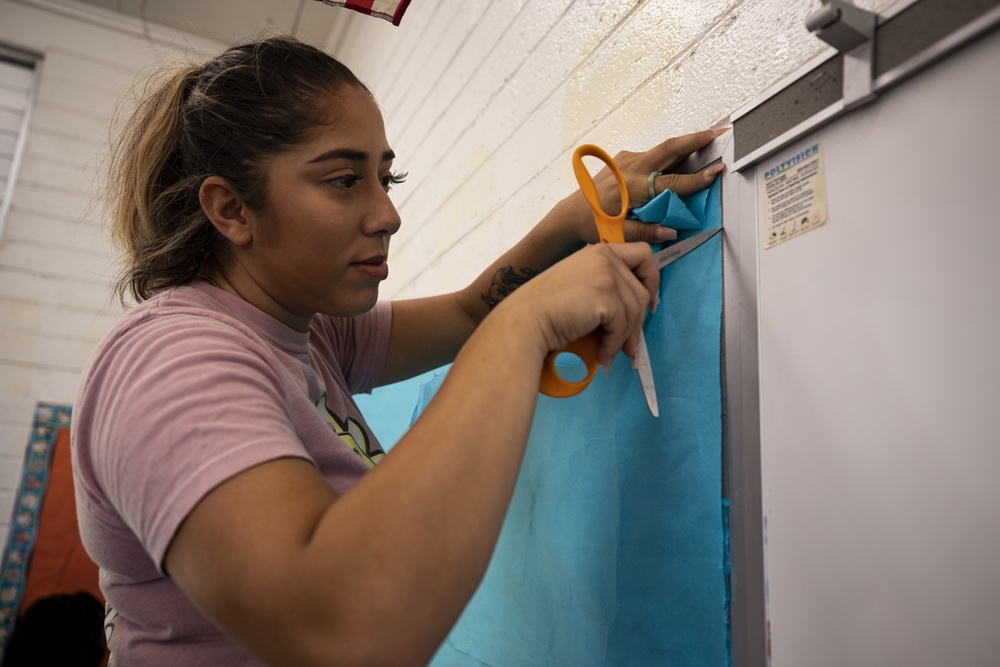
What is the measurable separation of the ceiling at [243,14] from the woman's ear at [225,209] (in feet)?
7.93

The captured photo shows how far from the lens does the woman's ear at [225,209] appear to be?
2.80 feet

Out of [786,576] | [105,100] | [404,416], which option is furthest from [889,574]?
[105,100]

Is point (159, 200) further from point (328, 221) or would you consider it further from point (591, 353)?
point (591, 353)

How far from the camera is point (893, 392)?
0.58m

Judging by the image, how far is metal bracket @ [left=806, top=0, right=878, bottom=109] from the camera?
59cm

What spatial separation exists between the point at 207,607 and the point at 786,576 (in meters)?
0.52

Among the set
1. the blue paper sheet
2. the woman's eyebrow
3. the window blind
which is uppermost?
the window blind

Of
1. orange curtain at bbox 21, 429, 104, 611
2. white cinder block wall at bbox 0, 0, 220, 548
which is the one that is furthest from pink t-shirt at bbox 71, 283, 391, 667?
white cinder block wall at bbox 0, 0, 220, 548

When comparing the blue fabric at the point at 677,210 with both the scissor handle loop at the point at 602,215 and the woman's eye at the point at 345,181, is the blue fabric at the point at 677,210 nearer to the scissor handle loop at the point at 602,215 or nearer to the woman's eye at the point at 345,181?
the scissor handle loop at the point at 602,215

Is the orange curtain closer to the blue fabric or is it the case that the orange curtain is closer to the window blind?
the window blind

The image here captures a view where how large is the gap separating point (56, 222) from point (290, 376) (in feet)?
9.92

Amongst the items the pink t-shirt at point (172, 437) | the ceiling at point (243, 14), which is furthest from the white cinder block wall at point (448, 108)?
the pink t-shirt at point (172, 437)

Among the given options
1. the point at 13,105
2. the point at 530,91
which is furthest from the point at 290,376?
the point at 13,105

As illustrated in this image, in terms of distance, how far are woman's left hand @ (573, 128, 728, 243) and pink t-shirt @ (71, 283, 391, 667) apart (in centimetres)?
46
